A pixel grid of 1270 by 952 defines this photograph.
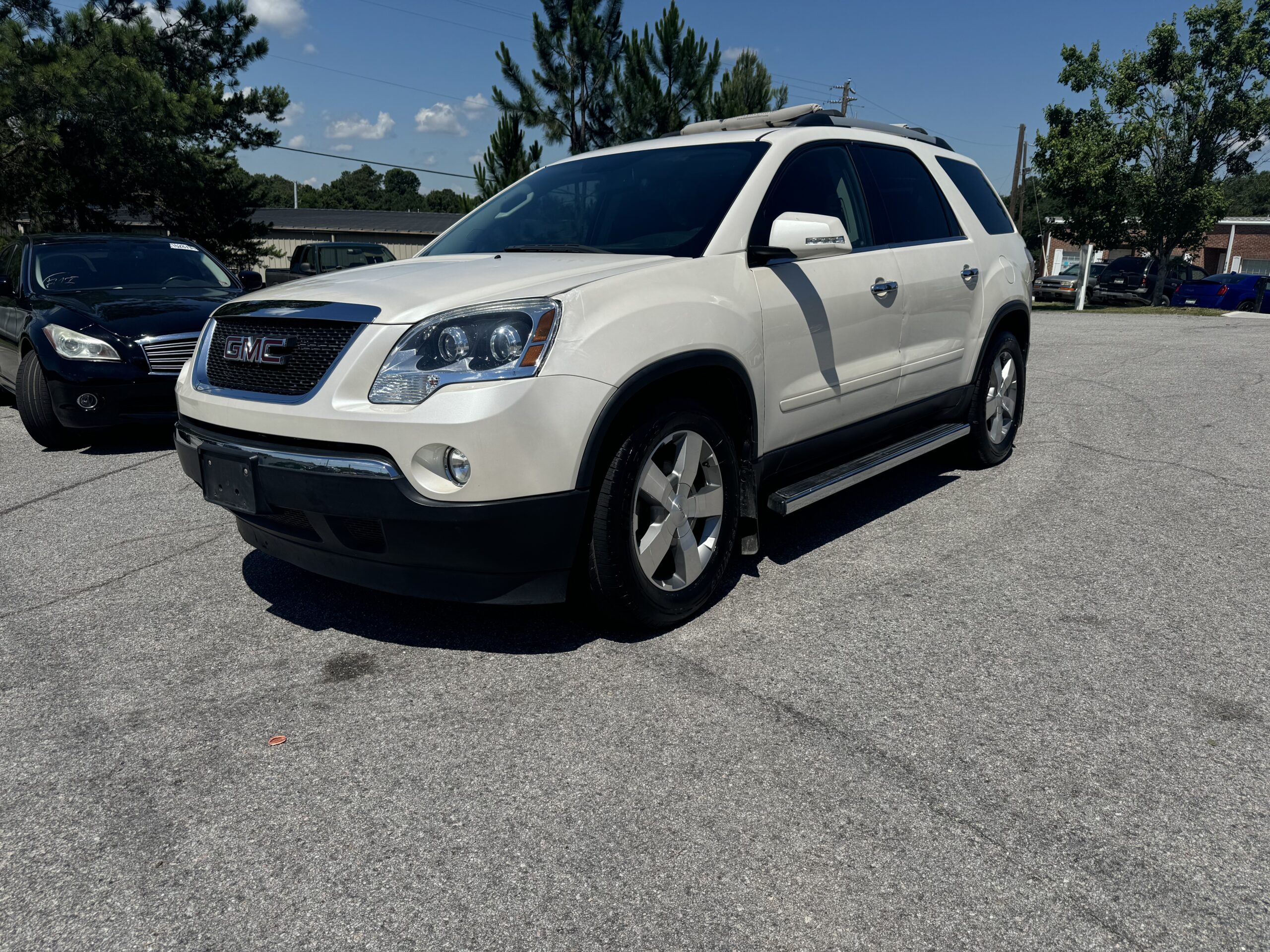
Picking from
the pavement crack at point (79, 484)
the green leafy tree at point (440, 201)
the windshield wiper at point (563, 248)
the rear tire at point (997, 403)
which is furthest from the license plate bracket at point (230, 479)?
the green leafy tree at point (440, 201)

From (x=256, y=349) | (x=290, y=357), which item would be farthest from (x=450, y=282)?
(x=256, y=349)

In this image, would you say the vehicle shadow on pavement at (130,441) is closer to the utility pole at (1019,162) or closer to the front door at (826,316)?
the front door at (826,316)

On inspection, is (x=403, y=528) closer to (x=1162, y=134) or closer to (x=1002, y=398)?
(x=1002, y=398)

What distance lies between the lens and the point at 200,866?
2.23 metres

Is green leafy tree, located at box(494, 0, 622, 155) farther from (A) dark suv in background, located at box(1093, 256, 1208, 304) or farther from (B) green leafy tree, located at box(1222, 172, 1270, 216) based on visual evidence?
(B) green leafy tree, located at box(1222, 172, 1270, 216)

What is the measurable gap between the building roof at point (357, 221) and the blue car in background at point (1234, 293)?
4297 cm

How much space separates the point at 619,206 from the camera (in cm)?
424

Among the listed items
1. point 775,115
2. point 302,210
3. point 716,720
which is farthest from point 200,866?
point 302,210

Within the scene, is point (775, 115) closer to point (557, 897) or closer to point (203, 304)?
point (557, 897)

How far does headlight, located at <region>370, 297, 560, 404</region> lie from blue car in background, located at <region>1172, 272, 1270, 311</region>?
1074 inches

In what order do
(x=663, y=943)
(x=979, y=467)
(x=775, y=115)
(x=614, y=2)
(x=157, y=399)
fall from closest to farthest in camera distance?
(x=663, y=943) → (x=775, y=115) → (x=979, y=467) → (x=157, y=399) → (x=614, y=2)

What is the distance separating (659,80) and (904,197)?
2159 cm

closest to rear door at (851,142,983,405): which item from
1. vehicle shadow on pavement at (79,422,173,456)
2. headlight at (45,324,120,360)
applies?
vehicle shadow on pavement at (79,422,173,456)

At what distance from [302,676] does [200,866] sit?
102cm
